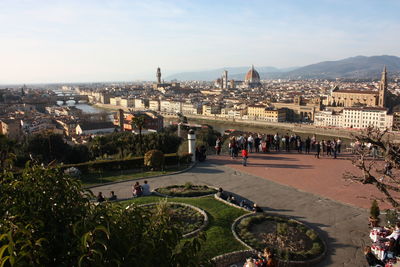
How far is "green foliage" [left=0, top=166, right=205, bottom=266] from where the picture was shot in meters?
2.28

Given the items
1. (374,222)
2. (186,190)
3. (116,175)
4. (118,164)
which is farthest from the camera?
(118,164)

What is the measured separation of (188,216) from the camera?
7.45m

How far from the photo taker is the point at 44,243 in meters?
2.41

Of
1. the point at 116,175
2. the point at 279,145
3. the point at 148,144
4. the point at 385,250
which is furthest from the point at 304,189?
the point at 148,144

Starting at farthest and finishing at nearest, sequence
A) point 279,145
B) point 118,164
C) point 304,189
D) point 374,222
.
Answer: point 279,145 → point 118,164 → point 304,189 → point 374,222

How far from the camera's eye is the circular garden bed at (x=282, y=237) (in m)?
5.84

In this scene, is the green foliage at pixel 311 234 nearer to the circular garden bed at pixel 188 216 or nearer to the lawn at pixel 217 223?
the lawn at pixel 217 223

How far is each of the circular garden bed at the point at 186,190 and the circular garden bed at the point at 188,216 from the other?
890mm

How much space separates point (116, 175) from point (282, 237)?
6.78 meters

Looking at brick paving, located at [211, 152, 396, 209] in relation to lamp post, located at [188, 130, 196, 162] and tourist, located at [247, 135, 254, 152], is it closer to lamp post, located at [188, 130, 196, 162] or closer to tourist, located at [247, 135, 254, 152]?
tourist, located at [247, 135, 254, 152]

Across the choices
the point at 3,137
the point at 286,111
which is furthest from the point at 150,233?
the point at 286,111

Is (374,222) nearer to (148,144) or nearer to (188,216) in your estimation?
(188,216)

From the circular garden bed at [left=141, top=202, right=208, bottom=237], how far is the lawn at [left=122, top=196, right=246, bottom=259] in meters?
0.15

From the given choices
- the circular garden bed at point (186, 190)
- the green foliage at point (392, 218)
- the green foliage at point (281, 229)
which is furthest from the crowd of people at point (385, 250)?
the circular garden bed at point (186, 190)
